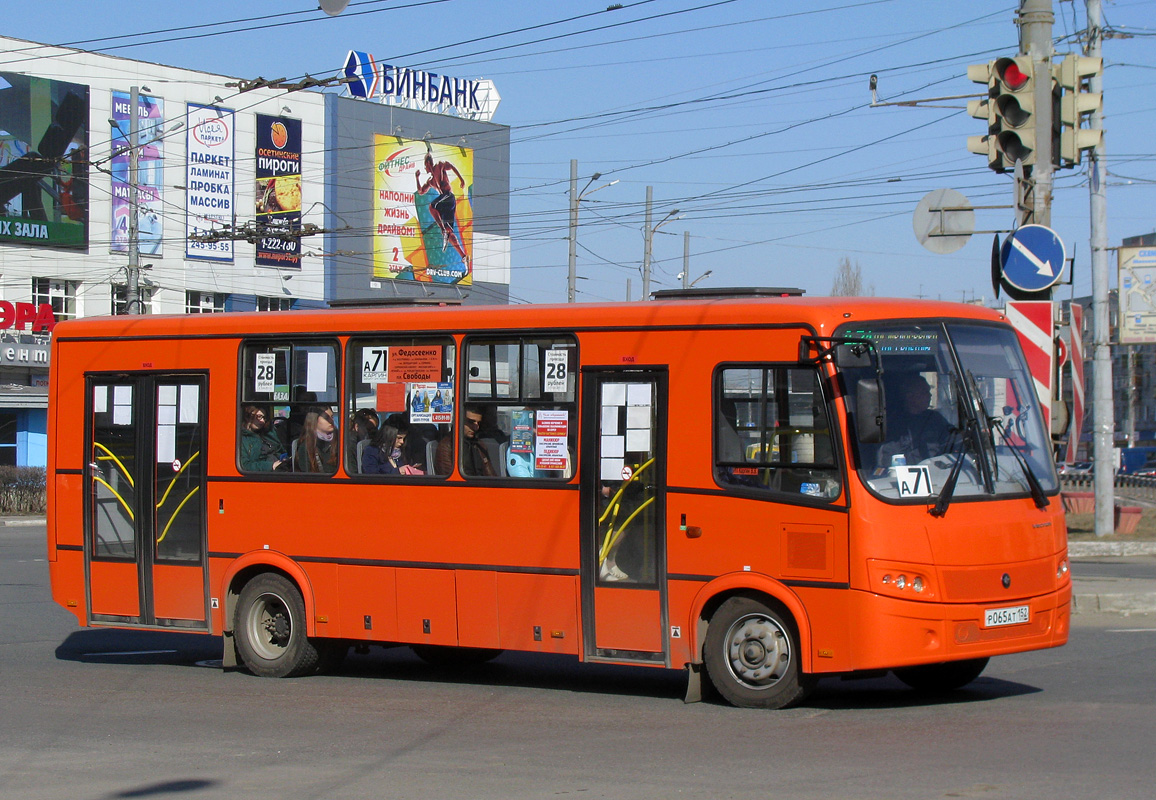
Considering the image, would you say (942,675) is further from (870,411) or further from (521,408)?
(521,408)

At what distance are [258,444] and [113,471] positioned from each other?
5.35 ft

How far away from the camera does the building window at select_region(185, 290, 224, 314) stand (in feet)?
176

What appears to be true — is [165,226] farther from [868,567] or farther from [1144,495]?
[868,567]

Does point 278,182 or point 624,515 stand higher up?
point 278,182

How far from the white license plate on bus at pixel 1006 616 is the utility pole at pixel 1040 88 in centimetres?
494

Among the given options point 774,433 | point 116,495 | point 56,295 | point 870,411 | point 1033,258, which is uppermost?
point 56,295

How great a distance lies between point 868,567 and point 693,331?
2.07m

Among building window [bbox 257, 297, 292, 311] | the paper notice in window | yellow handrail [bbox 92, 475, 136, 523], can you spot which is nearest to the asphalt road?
yellow handrail [bbox 92, 475, 136, 523]

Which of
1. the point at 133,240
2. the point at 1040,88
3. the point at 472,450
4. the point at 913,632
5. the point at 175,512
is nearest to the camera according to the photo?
the point at 913,632

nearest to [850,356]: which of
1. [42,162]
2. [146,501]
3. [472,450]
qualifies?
[472,450]

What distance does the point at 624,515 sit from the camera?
9.70 metres

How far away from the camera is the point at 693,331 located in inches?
377

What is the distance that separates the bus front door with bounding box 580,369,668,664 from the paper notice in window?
Result: 240 centimetres

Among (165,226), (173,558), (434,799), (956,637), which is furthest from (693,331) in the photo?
(165,226)
